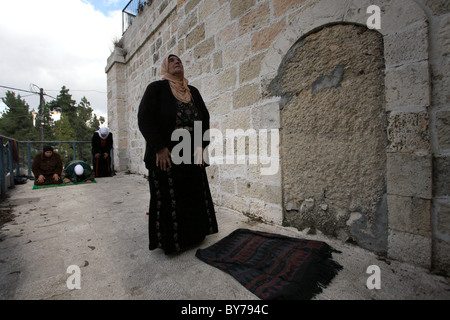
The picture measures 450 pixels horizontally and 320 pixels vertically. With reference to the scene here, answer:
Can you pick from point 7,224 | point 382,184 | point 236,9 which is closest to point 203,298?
point 382,184

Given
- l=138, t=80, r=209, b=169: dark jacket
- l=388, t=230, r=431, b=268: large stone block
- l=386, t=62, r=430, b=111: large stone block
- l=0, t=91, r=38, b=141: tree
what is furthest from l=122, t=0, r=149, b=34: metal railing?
l=0, t=91, r=38, b=141: tree

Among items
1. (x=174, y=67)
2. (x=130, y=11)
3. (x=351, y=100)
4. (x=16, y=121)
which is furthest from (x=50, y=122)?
(x=351, y=100)

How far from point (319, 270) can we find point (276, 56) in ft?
6.21

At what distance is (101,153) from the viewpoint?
6.46m

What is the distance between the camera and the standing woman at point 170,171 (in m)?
1.66

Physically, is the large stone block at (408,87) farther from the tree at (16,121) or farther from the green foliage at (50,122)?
the tree at (16,121)

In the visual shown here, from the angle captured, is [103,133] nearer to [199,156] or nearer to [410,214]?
[199,156]

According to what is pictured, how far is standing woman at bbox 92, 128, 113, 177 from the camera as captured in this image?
6.33m

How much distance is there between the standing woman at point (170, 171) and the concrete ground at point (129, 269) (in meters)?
0.17

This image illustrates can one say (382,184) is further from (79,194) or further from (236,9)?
(79,194)

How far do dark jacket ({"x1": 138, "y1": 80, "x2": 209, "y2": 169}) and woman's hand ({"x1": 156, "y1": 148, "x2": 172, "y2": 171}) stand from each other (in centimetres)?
3

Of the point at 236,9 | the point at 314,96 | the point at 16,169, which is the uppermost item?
the point at 236,9

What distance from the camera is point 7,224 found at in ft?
7.84
